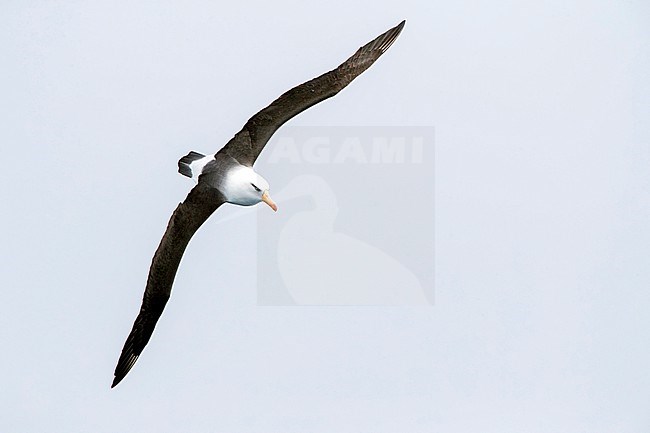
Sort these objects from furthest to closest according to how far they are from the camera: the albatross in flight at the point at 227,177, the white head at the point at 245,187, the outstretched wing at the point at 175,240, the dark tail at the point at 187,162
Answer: the dark tail at the point at 187,162
the outstretched wing at the point at 175,240
the albatross in flight at the point at 227,177
the white head at the point at 245,187

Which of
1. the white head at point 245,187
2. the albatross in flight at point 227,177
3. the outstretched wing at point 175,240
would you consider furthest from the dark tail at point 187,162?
the white head at point 245,187

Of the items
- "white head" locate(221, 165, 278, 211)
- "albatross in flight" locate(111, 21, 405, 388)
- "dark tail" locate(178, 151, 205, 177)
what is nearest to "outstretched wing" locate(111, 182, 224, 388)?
"albatross in flight" locate(111, 21, 405, 388)

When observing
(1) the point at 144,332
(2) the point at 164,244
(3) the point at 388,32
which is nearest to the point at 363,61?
(3) the point at 388,32

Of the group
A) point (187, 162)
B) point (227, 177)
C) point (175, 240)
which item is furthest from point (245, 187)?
point (175, 240)

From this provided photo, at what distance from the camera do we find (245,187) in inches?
524

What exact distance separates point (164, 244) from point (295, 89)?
8.24 feet

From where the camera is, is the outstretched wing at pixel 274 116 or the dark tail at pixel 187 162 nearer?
the outstretched wing at pixel 274 116

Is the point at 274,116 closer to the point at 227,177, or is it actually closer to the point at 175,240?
the point at 227,177

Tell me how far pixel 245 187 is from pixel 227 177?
0.93ft

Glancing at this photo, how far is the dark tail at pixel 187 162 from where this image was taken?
1385 centimetres

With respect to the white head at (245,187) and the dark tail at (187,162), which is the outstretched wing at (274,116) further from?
the dark tail at (187,162)

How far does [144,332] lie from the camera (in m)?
14.5

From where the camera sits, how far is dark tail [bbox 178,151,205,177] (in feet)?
45.4

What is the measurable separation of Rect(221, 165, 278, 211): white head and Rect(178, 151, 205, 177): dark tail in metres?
0.65
